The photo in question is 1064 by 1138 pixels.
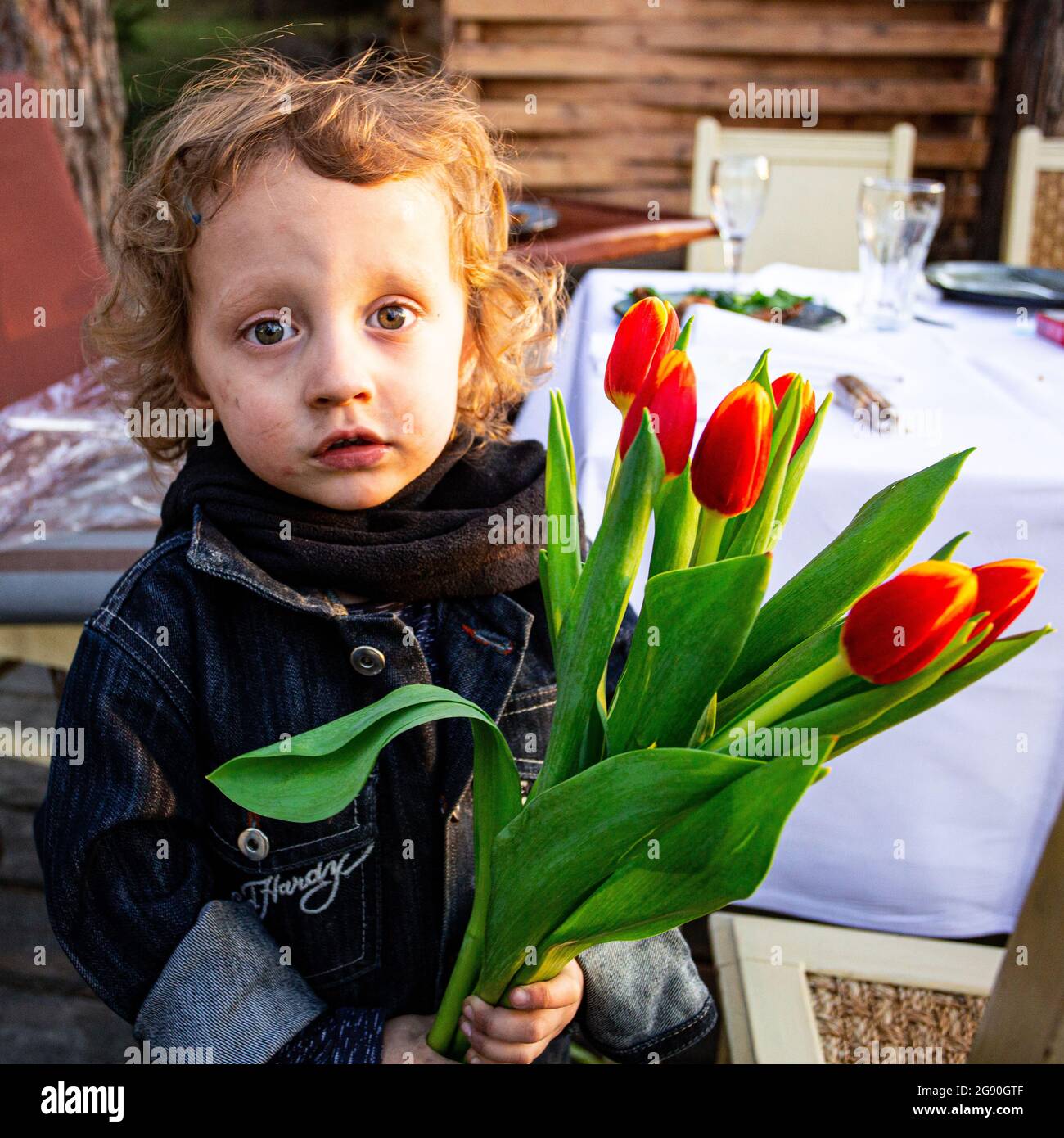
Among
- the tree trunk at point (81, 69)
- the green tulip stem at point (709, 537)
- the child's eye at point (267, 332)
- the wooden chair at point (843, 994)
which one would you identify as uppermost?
the tree trunk at point (81, 69)

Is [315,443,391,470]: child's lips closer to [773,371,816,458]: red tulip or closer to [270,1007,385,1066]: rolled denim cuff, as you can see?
[773,371,816,458]: red tulip

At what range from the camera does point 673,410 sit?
504 millimetres

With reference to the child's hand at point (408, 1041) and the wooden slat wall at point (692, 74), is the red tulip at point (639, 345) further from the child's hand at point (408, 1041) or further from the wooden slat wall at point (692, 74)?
the wooden slat wall at point (692, 74)

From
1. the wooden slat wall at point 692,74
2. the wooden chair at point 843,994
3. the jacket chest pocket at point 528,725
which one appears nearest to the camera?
the jacket chest pocket at point 528,725

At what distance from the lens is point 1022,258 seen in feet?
8.75

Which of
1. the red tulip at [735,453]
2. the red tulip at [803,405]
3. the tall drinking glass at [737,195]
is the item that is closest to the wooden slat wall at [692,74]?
the tall drinking glass at [737,195]

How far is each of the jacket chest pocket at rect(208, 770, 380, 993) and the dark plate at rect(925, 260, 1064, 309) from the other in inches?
57.2

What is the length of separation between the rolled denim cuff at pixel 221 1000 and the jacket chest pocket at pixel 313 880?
4 centimetres

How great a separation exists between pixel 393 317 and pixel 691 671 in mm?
403

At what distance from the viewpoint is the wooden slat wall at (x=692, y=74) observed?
4.57 metres

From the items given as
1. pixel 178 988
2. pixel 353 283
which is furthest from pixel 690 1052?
pixel 353 283

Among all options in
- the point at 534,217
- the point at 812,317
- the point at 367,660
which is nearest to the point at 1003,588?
the point at 367,660

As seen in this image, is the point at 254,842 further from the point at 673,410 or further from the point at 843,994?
the point at 843,994

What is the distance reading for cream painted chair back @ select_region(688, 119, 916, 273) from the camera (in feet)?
9.39
